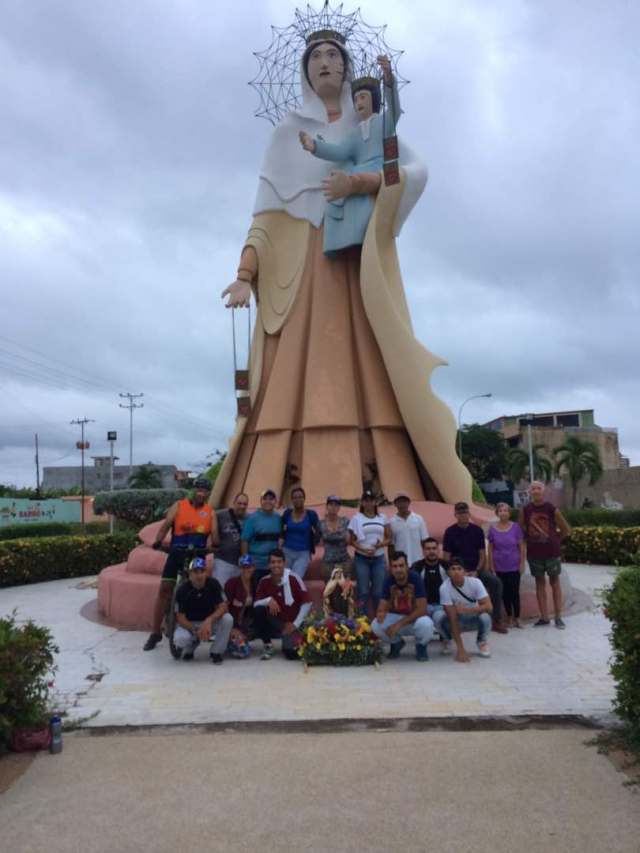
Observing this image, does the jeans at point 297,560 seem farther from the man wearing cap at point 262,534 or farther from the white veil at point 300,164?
the white veil at point 300,164

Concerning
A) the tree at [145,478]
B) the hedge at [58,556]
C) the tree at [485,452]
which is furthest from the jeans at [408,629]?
the tree at [145,478]

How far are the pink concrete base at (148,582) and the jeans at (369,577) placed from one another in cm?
62

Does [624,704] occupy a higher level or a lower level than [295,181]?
lower

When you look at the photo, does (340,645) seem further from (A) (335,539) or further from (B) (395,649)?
(A) (335,539)

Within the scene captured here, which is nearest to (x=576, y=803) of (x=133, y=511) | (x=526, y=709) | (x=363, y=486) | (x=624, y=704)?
(x=624, y=704)

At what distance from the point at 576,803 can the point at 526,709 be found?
134cm

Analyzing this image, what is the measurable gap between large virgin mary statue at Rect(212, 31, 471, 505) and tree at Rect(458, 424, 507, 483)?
100 ft

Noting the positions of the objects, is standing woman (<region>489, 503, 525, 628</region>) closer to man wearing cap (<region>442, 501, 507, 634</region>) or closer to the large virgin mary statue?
man wearing cap (<region>442, 501, 507, 634</region>)

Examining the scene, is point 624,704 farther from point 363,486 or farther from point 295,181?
point 295,181

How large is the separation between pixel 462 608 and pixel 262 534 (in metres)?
1.82

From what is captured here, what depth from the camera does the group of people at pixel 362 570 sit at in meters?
5.73

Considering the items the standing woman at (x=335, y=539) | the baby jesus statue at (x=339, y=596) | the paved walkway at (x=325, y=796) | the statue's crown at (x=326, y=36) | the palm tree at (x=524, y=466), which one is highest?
the statue's crown at (x=326, y=36)

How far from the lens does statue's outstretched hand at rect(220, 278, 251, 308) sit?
960cm

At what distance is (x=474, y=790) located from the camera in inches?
122
